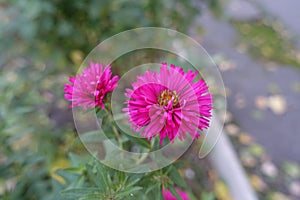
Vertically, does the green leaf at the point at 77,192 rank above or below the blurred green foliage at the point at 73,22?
below

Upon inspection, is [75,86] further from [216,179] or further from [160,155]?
[216,179]

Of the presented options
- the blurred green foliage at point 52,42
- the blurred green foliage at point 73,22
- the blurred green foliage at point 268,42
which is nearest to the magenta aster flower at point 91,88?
the blurred green foliage at point 52,42

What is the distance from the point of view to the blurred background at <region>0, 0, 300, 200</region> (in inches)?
41.4

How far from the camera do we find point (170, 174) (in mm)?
572

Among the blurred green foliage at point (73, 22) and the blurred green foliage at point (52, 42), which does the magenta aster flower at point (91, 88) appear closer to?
the blurred green foliage at point (52, 42)

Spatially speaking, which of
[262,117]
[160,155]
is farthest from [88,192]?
[262,117]

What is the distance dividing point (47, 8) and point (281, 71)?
1550 millimetres

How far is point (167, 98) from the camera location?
461 mm

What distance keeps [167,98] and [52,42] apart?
1195 millimetres

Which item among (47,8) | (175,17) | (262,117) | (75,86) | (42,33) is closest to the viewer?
(75,86)

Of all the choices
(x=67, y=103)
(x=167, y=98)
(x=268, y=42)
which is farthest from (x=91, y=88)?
(x=268, y=42)

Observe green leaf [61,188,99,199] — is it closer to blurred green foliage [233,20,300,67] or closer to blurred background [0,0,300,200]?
blurred background [0,0,300,200]

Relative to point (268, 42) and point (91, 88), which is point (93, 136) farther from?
point (268, 42)

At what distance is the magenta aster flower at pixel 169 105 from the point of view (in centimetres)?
44
